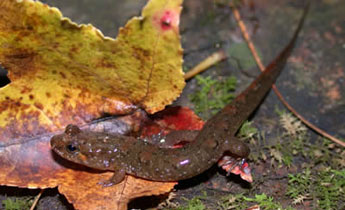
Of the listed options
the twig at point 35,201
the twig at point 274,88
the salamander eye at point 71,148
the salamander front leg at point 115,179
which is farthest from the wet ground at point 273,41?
the twig at point 35,201

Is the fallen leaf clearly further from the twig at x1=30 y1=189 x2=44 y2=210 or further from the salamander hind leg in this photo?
the salamander hind leg

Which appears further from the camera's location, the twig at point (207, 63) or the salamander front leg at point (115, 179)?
the twig at point (207, 63)

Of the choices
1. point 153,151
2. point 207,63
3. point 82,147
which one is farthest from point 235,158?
point 207,63

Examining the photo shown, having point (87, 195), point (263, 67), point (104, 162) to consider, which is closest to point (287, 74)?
point (263, 67)

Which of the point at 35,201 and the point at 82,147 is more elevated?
the point at 82,147

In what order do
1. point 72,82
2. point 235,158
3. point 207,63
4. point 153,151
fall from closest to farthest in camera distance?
point 72,82 < point 235,158 < point 153,151 < point 207,63

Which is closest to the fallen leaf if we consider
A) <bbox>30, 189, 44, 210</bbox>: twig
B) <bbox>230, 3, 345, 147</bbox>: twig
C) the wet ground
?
<bbox>30, 189, 44, 210</bbox>: twig

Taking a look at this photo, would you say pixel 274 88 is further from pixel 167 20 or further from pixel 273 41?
pixel 167 20

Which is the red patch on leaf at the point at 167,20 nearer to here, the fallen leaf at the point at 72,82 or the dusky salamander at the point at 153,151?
the fallen leaf at the point at 72,82
